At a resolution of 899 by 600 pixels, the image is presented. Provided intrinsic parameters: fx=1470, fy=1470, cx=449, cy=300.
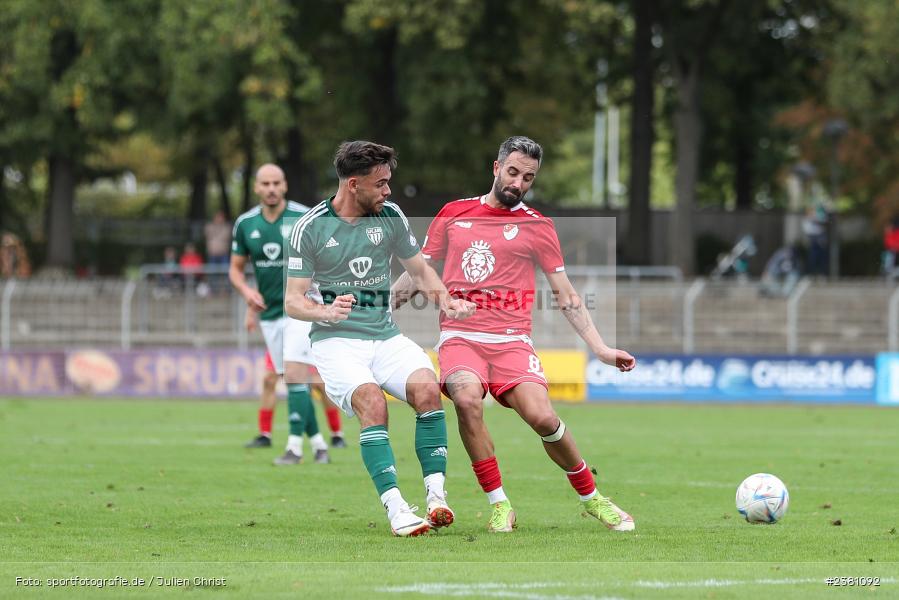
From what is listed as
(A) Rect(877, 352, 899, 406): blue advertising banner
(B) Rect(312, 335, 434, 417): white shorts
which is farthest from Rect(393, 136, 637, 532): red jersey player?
(A) Rect(877, 352, 899, 406): blue advertising banner

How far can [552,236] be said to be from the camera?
9.15 metres

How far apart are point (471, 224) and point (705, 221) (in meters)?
36.9

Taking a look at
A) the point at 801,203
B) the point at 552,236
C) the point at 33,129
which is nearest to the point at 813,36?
the point at 801,203

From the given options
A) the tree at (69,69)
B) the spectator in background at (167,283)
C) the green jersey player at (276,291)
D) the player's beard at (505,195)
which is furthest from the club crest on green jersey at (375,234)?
the tree at (69,69)

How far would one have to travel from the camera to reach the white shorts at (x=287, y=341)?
43.2 feet

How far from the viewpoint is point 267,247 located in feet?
45.1

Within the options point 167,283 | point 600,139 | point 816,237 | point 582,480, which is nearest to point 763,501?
point 582,480

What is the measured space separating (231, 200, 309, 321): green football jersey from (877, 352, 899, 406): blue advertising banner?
45.9 ft

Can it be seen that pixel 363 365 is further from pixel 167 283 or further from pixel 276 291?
pixel 167 283

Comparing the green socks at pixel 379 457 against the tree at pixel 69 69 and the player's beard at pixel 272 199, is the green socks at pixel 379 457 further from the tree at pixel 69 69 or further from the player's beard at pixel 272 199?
the tree at pixel 69 69

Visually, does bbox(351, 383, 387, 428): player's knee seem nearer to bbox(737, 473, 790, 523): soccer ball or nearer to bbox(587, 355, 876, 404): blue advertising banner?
bbox(737, 473, 790, 523): soccer ball

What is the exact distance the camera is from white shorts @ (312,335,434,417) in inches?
346

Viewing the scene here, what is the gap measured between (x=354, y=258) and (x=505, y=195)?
990mm

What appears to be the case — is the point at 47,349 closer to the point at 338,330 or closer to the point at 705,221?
the point at 338,330
